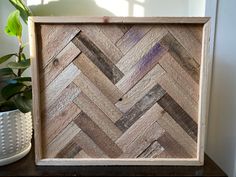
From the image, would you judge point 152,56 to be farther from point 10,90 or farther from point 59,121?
point 10,90

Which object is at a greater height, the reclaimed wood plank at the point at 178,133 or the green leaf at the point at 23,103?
the green leaf at the point at 23,103

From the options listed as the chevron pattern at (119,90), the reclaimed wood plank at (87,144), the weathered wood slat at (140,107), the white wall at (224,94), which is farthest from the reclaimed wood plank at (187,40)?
the reclaimed wood plank at (87,144)

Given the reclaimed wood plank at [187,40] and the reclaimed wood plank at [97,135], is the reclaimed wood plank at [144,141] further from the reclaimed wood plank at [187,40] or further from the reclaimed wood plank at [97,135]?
the reclaimed wood plank at [187,40]

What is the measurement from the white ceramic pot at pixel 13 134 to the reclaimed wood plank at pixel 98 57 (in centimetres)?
26

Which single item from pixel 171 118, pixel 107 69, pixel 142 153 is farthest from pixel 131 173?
pixel 107 69

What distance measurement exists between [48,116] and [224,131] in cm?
65

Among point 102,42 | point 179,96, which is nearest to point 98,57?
point 102,42

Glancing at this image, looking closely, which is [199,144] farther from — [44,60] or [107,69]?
[44,60]

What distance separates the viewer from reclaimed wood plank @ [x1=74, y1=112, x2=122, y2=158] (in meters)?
0.63

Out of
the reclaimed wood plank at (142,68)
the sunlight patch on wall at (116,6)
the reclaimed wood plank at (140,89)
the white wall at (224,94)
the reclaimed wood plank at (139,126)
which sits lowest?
the white wall at (224,94)

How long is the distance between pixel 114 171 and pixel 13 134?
30cm

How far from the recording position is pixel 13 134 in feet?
2.13

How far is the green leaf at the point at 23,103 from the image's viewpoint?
0.63m

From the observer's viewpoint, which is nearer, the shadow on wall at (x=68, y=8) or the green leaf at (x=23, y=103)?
the green leaf at (x=23, y=103)
